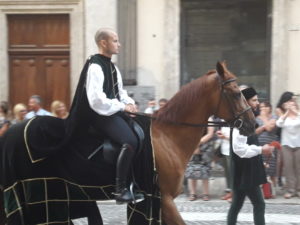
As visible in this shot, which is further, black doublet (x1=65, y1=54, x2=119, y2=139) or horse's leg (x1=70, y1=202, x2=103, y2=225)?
horse's leg (x1=70, y1=202, x2=103, y2=225)

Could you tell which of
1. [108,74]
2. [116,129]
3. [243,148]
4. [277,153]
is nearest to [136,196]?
[116,129]

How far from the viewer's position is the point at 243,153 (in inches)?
268

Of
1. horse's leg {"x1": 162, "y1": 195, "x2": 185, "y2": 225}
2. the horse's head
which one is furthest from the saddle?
the horse's head

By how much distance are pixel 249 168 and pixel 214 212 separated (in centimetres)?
286

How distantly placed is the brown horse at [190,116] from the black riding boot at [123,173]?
0.36 meters

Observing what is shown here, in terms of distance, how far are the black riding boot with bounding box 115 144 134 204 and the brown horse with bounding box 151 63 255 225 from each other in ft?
1.18

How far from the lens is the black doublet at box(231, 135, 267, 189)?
6898 mm

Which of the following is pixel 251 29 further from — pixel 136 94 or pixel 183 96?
pixel 183 96

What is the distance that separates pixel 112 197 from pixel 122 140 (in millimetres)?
581

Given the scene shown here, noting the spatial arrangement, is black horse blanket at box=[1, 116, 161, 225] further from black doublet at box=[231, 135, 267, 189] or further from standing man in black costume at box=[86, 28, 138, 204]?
black doublet at box=[231, 135, 267, 189]

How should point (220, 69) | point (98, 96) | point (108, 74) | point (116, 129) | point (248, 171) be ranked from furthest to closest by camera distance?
1. point (248, 171)
2. point (220, 69)
3. point (108, 74)
4. point (116, 129)
5. point (98, 96)

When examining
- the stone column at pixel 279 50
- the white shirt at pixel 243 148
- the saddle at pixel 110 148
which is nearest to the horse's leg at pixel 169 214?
the saddle at pixel 110 148

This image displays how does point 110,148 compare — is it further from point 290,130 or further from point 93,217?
point 290,130

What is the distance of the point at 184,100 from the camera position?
5910 mm
